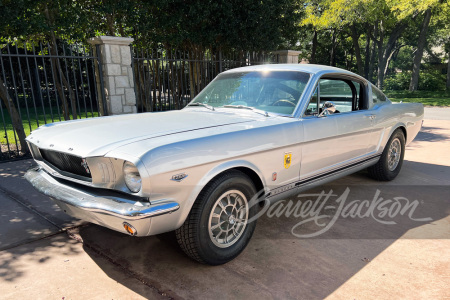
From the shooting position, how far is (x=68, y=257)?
2930 mm

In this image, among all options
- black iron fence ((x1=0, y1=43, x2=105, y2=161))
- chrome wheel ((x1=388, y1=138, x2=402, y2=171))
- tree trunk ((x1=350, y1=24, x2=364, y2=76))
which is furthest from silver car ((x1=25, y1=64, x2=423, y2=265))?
tree trunk ((x1=350, y1=24, x2=364, y2=76))

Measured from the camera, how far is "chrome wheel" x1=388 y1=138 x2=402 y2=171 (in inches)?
197

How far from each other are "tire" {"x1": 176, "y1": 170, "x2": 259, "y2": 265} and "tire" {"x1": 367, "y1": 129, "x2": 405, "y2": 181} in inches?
108

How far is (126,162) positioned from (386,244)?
2.53m

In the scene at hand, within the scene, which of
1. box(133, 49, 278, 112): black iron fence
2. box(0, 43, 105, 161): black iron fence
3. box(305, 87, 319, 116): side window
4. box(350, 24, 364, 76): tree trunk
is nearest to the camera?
box(305, 87, 319, 116): side window

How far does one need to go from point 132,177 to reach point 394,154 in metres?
4.33

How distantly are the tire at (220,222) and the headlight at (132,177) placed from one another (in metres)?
0.49

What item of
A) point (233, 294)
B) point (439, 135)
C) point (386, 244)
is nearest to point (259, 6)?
point (439, 135)

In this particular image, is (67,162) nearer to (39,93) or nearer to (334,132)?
(334,132)

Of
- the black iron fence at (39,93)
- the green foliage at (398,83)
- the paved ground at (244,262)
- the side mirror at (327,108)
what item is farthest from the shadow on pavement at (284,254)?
the green foliage at (398,83)

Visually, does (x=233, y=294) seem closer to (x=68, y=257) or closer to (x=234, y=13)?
(x=68, y=257)

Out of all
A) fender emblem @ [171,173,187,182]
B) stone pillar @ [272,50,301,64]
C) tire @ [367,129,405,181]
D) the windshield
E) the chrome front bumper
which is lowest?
tire @ [367,129,405,181]

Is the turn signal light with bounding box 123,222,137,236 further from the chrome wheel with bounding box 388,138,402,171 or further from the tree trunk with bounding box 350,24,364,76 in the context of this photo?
the tree trunk with bounding box 350,24,364,76

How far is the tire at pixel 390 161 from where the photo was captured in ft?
15.9
